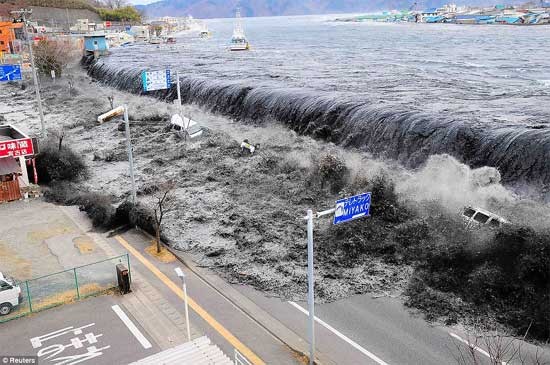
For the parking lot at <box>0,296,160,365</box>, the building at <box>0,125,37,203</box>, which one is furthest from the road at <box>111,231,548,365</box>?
the building at <box>0,125,37,203</box>

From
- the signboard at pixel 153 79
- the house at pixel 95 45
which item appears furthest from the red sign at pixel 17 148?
the house at pixel 95 45

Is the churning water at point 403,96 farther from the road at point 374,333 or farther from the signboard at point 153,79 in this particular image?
the road at point 374,333

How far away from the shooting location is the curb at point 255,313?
1620cm

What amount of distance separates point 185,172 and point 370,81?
87.5 ft

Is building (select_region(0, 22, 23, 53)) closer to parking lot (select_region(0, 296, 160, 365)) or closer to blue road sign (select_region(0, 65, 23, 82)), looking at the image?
blue road sign (select_region(0, 65, 23, 82))

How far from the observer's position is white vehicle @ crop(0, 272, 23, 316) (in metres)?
17.3

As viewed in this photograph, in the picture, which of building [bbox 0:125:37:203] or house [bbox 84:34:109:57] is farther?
house [bbox 84:34:109:57]

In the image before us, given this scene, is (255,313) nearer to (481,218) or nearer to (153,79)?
(481,218)

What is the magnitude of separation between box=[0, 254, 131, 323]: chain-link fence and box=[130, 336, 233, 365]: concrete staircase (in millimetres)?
6048

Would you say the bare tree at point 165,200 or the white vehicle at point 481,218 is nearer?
the white vehicle at point 481,218

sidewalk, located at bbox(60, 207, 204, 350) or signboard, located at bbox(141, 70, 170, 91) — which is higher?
signboard, located at bbox(141, 70, 170, 91)

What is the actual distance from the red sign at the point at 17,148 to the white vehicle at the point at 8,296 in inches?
525

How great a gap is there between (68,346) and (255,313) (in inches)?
246

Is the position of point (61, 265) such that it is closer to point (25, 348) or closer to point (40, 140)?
point (25, 348)
